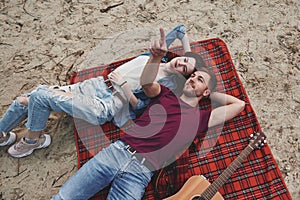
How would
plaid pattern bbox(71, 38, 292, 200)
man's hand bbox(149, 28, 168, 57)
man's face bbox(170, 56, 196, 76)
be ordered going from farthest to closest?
1. man's face bbox(170, 56, 196, 76)
2. plaid pattern bbox(71, 38, 292, 200)
3. man's hand bbox(149, 28, 168, 57)

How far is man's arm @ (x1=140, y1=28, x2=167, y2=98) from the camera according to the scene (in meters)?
1.61

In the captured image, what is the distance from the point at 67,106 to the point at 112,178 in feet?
1.78

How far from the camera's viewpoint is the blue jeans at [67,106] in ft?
6.62

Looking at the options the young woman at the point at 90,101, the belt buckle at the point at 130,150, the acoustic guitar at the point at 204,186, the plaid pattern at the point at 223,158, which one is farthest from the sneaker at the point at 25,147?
the acoustic guitar at the point at 204,186

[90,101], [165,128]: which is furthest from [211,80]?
[90,101]

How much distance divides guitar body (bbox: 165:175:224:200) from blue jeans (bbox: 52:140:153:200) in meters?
0.21

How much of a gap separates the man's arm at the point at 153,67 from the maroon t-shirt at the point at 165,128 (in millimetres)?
86

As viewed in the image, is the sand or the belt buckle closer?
the belt buckle

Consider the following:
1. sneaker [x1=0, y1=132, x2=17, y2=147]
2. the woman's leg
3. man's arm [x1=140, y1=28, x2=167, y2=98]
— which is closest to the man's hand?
man's arm [x1=140, y1=28, x2=167, y2=98]

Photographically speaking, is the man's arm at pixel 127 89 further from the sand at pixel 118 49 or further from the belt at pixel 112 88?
the sand at pixel 118 49

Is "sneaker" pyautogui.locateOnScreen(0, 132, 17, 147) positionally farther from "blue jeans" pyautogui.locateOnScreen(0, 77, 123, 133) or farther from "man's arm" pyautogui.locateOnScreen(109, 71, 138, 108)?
"man's arm" pyautogui.locateOnScreen(109, 71, 138, 108)

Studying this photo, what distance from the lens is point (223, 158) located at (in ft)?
6.91

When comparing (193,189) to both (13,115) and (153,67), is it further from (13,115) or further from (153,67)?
(13,115)

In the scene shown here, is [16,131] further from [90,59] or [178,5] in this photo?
[178,5]
